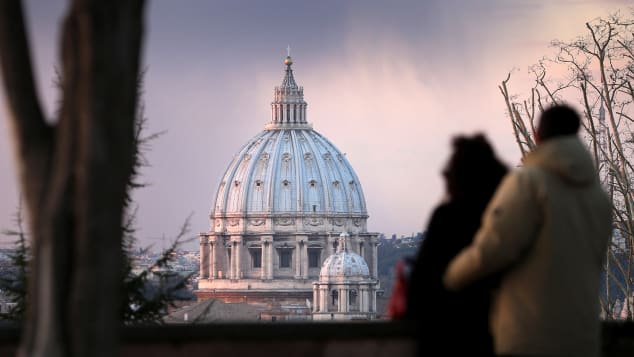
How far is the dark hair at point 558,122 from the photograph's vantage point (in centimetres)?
592

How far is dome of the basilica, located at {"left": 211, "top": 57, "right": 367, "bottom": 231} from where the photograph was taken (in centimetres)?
14775

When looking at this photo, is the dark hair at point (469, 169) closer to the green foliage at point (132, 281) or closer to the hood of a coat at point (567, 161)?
the hood of a coat at point (567, 161)

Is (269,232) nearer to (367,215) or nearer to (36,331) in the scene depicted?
(367,215)

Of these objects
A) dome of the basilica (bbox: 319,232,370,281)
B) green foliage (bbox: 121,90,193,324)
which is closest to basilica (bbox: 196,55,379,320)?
dome of the basilica (bbox: 319,232,370,281)

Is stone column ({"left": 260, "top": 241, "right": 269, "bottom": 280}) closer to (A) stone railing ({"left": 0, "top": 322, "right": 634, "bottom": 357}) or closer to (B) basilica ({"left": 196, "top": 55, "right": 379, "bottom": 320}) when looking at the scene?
(B) basilica ({"left": 196, "top": 55, "right": 379, "bottom": 320})

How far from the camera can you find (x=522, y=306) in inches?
222

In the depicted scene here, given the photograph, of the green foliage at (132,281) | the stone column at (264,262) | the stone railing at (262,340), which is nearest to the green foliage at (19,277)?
the green foliage at (132,281)

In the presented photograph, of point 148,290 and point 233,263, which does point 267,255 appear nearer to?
point 233,263

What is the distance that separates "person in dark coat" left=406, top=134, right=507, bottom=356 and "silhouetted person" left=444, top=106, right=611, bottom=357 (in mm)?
73

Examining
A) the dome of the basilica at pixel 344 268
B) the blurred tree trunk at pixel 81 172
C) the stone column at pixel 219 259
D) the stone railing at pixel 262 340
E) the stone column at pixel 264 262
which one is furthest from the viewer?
the stone column at pixel 219 259

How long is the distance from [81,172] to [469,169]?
139 centimetres

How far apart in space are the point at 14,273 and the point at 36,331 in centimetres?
1209

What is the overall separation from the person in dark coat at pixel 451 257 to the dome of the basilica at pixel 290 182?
141 meters

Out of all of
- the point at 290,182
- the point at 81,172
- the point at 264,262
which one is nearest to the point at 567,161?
the point at 81,172
